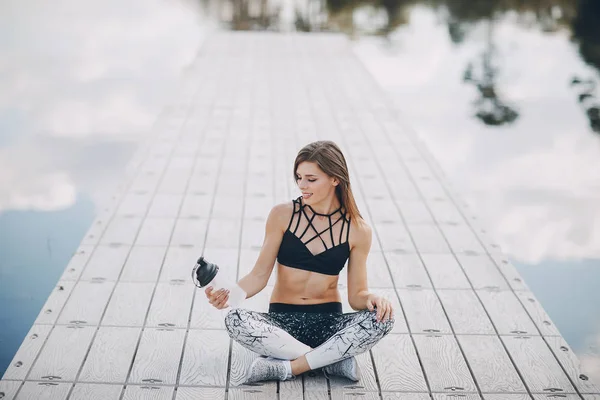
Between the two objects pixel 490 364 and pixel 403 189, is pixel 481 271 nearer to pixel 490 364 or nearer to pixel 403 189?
pixel 490 364

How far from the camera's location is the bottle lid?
8.73ft

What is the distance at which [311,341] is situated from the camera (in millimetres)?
2951

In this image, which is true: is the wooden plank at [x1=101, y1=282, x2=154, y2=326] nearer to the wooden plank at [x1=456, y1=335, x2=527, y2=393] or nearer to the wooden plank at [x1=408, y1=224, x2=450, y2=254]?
the wooden plank at [x1=456, y1=335, x2=527, y2=393]

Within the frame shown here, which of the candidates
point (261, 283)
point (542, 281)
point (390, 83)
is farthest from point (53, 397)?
point (390, 83)

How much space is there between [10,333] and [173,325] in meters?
Result: 0.95

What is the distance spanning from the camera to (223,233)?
4484 millimetres

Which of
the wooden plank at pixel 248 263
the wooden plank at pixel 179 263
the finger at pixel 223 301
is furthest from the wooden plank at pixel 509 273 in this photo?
the finger at pixel 223 301

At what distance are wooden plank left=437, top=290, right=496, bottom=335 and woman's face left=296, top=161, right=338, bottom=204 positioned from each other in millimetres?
1082

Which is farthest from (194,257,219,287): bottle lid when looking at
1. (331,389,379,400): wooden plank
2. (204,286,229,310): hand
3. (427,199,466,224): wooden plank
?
(427,199,466,224): wooden plank

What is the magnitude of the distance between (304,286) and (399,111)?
16.1ft

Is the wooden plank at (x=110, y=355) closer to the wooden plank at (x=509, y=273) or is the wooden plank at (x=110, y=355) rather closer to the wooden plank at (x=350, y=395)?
the wooden plank at (x=350, y=395)

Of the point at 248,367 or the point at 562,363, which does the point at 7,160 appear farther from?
the point at 562,363

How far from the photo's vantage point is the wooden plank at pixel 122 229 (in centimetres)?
434

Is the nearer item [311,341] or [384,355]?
[311,341]
